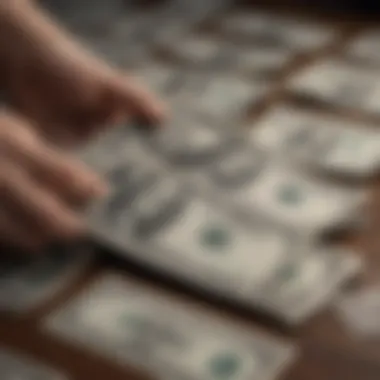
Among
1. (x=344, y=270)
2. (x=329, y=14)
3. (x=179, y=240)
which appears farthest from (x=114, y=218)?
(x=329, y=14)

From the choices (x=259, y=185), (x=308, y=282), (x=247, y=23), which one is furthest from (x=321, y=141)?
(x=247, y=23)

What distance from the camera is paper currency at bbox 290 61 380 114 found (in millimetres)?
761

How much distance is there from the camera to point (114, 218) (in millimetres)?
575

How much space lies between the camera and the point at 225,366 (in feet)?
1.53

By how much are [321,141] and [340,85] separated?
126 millimetres

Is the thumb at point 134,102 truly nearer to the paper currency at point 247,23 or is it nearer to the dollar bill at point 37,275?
the dollar bill at point 37,275

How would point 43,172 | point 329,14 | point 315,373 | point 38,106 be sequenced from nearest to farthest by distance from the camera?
point 315,373 → point 43,172 → point 38,106 → point 329,14

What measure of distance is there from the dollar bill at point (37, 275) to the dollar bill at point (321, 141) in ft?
0.65

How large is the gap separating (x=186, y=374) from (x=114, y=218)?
147 millimetres

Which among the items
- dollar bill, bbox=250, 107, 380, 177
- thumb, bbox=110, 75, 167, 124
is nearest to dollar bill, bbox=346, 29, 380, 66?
dollar bill, bbox=250, 107, 380, 177

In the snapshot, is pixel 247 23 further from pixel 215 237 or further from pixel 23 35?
pixel 215 237

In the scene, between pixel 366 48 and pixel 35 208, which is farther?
pixel 366 48

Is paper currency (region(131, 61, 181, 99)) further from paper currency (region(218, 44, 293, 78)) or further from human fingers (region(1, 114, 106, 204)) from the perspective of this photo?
human fingers (region(1, 114, 106, 204))

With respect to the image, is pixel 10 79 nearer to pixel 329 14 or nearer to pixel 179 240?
pixel 179 240
